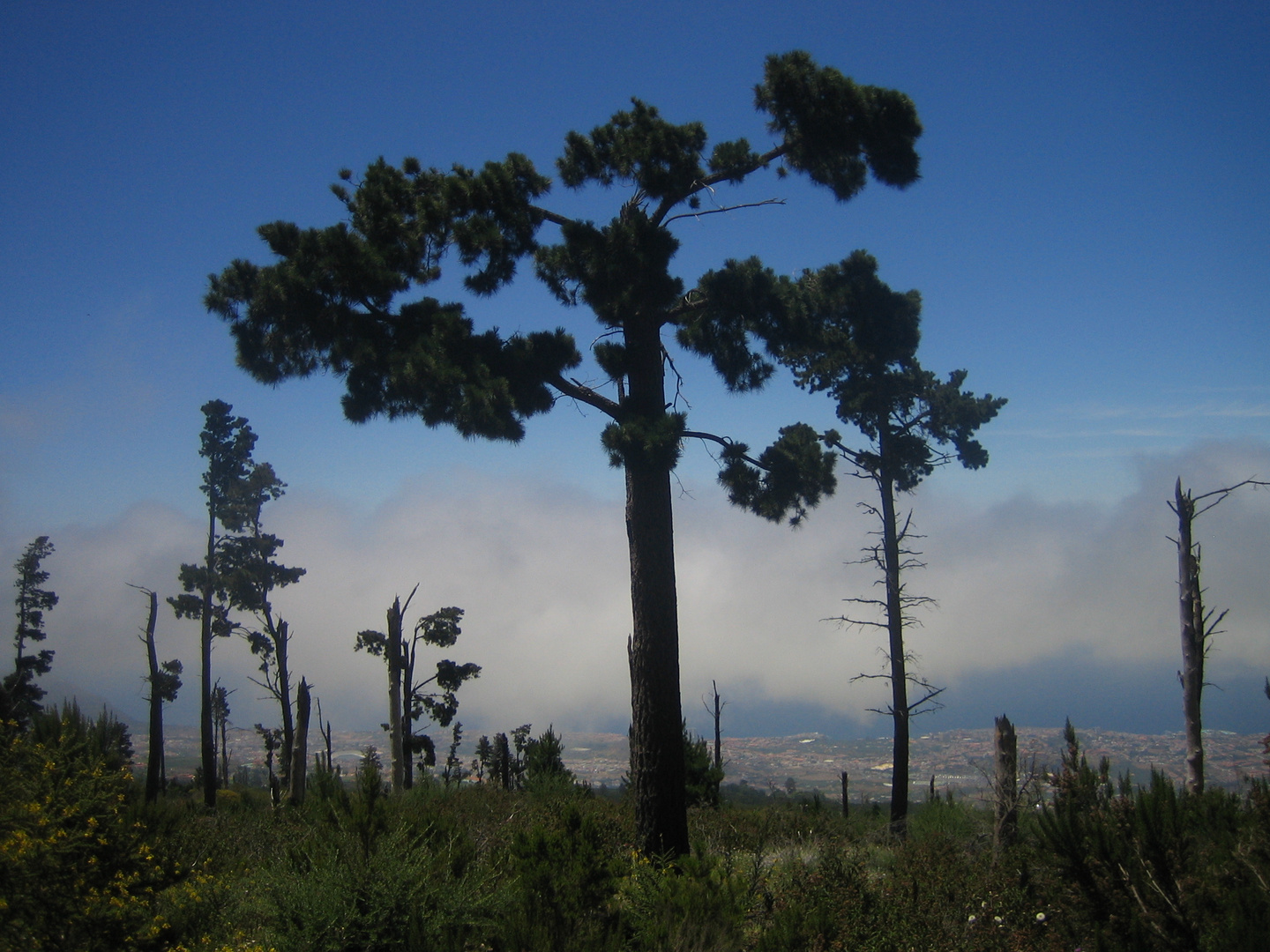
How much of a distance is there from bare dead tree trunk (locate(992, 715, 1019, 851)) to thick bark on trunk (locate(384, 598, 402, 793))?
11136 millimetres

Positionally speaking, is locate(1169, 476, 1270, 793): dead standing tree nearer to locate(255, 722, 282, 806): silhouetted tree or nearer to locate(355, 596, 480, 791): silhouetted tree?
locate(355, 596, 480, 791): silhouetted tree

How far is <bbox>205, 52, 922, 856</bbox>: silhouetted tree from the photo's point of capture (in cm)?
914

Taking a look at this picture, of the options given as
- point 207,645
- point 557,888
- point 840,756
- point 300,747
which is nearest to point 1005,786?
point 557,888

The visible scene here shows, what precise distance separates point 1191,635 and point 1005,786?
20.1ft

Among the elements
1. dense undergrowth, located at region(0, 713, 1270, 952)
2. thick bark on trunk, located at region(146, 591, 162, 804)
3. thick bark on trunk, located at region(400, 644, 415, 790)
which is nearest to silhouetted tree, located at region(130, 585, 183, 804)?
thick bark on trunk, located at region(146, 591, 162, 804)

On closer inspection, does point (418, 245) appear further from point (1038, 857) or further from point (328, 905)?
point (1038, 857)

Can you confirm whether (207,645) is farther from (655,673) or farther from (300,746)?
(655,673)

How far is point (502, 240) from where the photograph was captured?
9.94 meters

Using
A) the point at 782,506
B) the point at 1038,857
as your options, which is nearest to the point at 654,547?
the point at 782,506

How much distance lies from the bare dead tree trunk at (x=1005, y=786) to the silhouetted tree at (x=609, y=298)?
435 centimetres

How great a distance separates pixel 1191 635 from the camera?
1422 cm

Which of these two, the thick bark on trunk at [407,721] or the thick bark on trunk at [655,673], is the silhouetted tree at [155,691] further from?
the thick bark on trunk at [655,673]

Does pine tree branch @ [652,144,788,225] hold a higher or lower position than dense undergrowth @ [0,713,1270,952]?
higher

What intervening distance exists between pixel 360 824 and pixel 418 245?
21.1 feet
